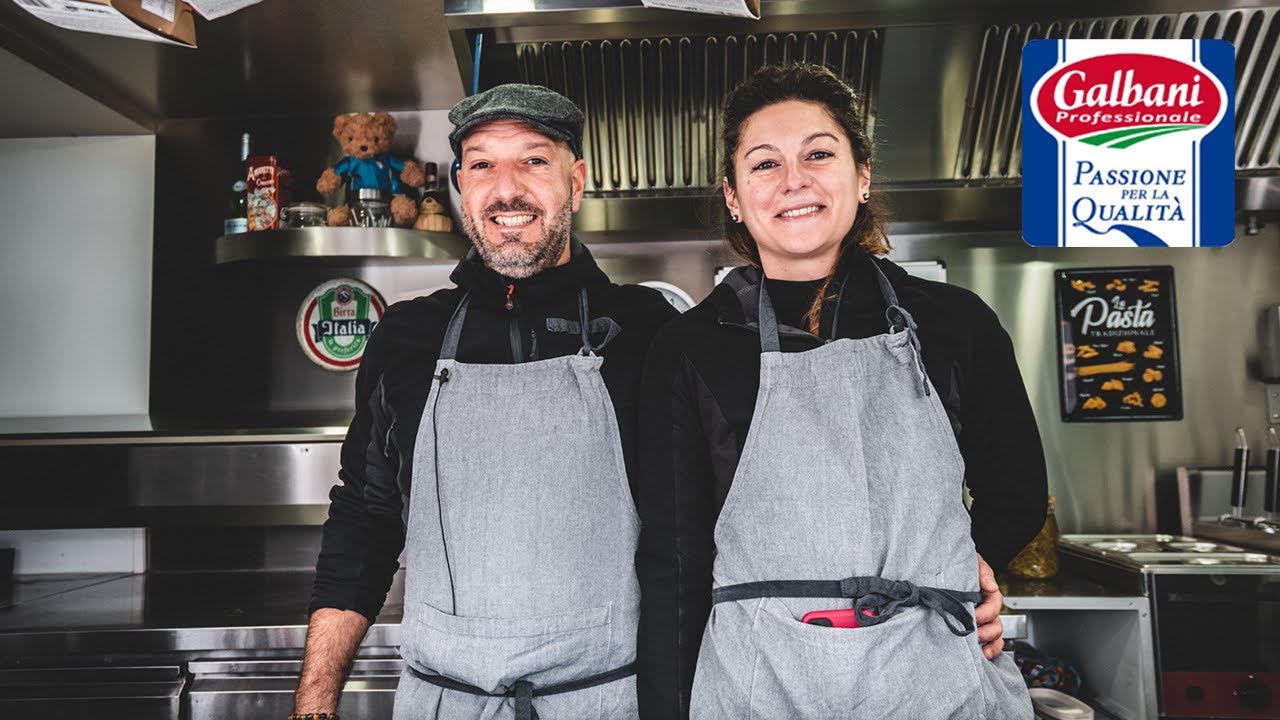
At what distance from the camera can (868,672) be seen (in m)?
1.07

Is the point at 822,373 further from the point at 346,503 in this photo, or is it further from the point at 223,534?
the point at 223,534

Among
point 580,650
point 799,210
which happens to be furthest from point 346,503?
point 799,210

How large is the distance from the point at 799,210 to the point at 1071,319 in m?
1.99

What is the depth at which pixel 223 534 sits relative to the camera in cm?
279

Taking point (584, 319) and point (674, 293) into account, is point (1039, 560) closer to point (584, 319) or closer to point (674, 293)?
point (674, 293)

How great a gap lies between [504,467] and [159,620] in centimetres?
132

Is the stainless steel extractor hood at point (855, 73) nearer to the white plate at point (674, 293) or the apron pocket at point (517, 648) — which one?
the white plate at point (674, 293)

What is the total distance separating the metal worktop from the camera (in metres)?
2.00

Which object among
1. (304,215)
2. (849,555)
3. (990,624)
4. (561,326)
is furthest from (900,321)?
(304,215)

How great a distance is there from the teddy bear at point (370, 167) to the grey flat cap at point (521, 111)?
51.7 inches

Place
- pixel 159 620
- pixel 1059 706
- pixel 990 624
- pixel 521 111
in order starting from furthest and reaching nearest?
pixel 159 620, pixel 1059 706, pixel 521 111, pixel 990 624

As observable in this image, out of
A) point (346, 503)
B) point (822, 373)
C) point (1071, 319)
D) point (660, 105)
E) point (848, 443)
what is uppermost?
point (660, 105)

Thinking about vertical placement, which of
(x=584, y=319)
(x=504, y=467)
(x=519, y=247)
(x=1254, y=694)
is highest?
(x=519, y=247)

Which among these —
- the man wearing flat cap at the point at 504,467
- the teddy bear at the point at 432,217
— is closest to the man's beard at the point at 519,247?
the man wearing flat cap at the point at 504,467
